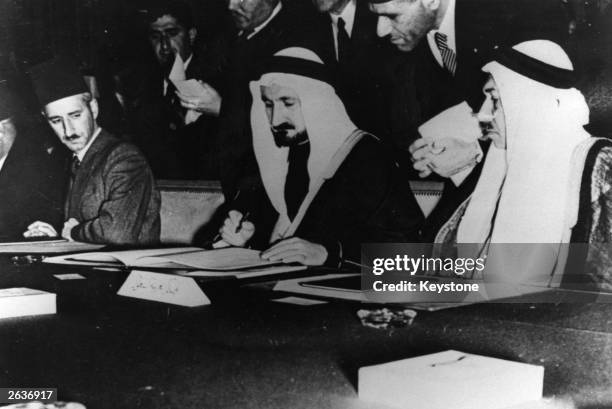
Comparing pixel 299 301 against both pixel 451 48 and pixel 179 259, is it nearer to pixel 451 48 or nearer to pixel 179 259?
pixel 179 259

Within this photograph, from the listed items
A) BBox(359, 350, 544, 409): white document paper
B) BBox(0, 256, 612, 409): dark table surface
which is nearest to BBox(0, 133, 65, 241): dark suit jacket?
BBox(0, 256, 612, 409): dark table surface

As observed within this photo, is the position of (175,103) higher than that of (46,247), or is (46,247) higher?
(175,103)

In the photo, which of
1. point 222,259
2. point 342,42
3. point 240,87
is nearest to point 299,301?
point 222,259

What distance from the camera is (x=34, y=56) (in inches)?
130

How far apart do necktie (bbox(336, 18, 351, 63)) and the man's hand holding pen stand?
2.62 feet

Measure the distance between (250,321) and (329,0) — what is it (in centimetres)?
141

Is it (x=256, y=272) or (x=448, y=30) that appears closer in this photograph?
(x=448, y=30)

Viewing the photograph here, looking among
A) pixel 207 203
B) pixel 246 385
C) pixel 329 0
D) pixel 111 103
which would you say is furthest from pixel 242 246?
pixel 329 0

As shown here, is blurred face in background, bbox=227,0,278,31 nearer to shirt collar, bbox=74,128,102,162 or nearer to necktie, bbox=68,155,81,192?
shirt collar, bbox=74,128,102,162

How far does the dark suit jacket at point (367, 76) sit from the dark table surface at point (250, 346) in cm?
79

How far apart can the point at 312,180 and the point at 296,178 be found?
71mm

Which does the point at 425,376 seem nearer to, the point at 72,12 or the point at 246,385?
the point at 246,385

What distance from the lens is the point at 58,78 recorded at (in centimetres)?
333

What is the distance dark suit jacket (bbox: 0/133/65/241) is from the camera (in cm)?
331
